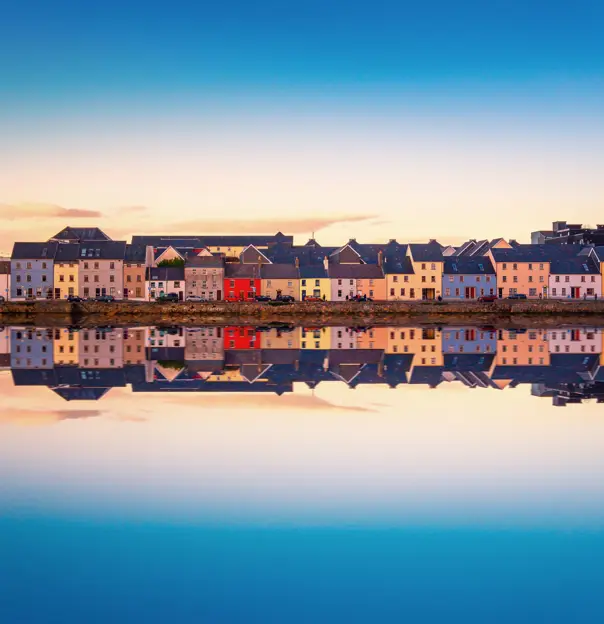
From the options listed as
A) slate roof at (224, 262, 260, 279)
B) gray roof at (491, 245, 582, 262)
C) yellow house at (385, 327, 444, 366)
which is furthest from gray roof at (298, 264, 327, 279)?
yellow house at (385, 327, 444, 366)

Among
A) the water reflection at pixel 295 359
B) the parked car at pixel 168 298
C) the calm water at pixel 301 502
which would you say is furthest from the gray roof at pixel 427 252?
the calm water at pixel 301 502

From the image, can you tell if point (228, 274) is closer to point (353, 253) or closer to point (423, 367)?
point (353, 253)

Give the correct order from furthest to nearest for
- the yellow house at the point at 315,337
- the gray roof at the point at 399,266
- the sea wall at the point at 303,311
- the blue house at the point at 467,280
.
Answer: the blue house at the point at 467,280, the gray roof at the point at 399,266, the sea wall at the point at 303,311, the yellow house at the point at 315,337

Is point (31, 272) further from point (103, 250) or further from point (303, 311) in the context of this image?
point (303, 311)

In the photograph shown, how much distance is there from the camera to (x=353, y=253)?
94.7 meters

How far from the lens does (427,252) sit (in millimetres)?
92250

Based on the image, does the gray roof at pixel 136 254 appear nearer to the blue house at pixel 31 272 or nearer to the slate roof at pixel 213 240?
the blue house at pixel 31 272

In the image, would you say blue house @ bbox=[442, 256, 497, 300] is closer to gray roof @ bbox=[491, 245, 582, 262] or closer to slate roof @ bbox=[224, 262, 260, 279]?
gray roof @ bbox=[491, 245, 582, 262]

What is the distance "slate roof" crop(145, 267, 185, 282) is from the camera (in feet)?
306

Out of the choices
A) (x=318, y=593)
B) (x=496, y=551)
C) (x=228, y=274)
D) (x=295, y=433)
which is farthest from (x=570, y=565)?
(x=228, y=274)

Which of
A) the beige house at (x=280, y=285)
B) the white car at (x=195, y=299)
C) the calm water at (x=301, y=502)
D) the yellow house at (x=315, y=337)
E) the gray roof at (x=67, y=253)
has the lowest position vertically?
the yellow house at (x=315, y=337)

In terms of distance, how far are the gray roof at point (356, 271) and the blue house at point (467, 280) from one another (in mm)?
7670

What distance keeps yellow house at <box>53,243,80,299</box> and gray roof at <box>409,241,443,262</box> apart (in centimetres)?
3790

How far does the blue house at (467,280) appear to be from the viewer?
3637 inches
